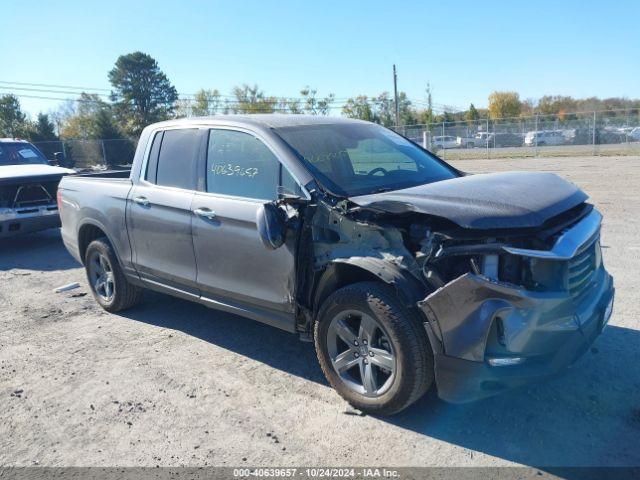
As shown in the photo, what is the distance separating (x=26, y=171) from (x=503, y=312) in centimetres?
945

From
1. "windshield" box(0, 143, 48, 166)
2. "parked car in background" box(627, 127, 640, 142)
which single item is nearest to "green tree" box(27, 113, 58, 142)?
"windshield" box(0, 143, 48, 166)

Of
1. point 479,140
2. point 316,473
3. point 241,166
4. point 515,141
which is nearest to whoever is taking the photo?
point 316,473

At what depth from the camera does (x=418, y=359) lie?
3266 millimetres

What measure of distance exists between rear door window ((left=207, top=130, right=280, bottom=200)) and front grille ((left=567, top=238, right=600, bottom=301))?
204cm

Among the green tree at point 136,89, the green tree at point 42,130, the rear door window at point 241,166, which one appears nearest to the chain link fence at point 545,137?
the rear door window at point 241,166

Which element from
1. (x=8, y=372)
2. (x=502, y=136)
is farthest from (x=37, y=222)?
(x=502, y=136)

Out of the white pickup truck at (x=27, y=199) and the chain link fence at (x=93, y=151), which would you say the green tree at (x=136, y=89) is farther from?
the white pickup truck at (x=27, y=199)

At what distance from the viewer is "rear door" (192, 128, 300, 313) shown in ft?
13.1

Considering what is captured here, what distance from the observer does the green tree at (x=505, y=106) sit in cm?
8819

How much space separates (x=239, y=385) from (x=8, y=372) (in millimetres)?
2044

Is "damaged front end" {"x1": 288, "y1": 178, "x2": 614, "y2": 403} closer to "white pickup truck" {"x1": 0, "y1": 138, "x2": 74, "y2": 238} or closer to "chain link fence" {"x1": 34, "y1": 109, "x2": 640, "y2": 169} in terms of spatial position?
"white pickup truck" {"x1": 0, "y1": 138, "x2": 74, "y2": 238}

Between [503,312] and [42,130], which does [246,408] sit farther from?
[42,130]

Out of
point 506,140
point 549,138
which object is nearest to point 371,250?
point 549,138

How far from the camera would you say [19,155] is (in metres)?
11.2
